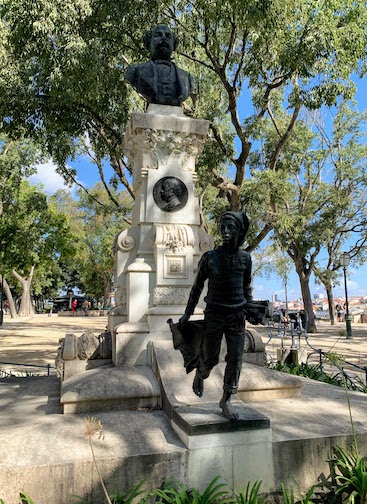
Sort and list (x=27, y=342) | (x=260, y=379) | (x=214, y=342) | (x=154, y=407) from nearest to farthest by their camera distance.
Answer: (x=214, y=342) → (x=154, y=407) → (x=260, y=379) → (x=27, y=342)

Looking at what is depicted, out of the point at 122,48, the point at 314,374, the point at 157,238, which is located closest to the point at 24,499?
the point at 157,238

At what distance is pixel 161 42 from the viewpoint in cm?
703

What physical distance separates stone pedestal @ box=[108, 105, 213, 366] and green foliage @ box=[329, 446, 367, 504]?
109 inches

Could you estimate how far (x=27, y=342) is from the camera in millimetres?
17344

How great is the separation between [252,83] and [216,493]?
10.7m

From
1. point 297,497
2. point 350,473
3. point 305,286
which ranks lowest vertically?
point 297,497

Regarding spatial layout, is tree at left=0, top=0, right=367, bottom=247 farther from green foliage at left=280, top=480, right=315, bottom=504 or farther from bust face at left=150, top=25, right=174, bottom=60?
green foliage at left=280, top=480, right=315, bottom=504

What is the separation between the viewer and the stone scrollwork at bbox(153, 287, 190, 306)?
19.9ft

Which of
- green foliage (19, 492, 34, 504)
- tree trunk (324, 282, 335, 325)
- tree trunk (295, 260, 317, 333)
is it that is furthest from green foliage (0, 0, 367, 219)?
tree trunk (324, 282, 335, 325)

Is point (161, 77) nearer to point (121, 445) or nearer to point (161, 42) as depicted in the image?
point (161, 42)

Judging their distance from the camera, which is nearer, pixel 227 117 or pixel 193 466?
pixel 193 466

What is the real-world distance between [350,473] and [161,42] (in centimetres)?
668

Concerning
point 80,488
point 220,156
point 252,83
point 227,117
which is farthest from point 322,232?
point 80,488

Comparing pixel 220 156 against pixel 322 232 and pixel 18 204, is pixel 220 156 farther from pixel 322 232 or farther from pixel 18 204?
pixel 18 204
